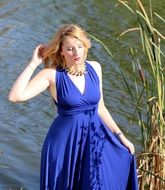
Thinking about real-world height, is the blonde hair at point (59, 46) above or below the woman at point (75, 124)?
above

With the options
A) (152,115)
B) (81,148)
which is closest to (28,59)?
(152,115)

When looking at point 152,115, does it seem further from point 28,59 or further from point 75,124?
point 28,59

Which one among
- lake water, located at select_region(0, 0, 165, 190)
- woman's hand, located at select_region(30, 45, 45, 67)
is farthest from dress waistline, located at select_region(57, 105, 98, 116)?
lake water, located at select_region(0, 0, 165, 190)

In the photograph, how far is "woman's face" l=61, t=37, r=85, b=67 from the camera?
11.1 feet

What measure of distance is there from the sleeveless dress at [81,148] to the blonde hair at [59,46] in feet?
0.21

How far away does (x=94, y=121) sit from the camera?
11.4 ft

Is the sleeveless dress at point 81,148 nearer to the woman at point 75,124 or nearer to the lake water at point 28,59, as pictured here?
the woman at point 75,124

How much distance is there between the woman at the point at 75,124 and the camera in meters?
3.38

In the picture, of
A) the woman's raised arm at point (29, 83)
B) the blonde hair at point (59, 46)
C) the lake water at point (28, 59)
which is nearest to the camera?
the woman's raised arm at point (29, 83)

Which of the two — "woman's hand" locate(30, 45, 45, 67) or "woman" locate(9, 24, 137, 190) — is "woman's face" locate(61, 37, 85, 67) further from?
"woman's hand" locate(30, 45, 45, 67)

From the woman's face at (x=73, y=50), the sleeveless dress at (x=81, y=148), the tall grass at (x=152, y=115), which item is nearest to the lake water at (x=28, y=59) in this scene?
the tall grass at (x=152, y=115)

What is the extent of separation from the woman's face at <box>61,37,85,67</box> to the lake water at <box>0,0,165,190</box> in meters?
0.71

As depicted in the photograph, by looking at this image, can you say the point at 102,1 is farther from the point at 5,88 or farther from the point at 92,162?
the point at 92,162

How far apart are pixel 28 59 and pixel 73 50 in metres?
4.87
